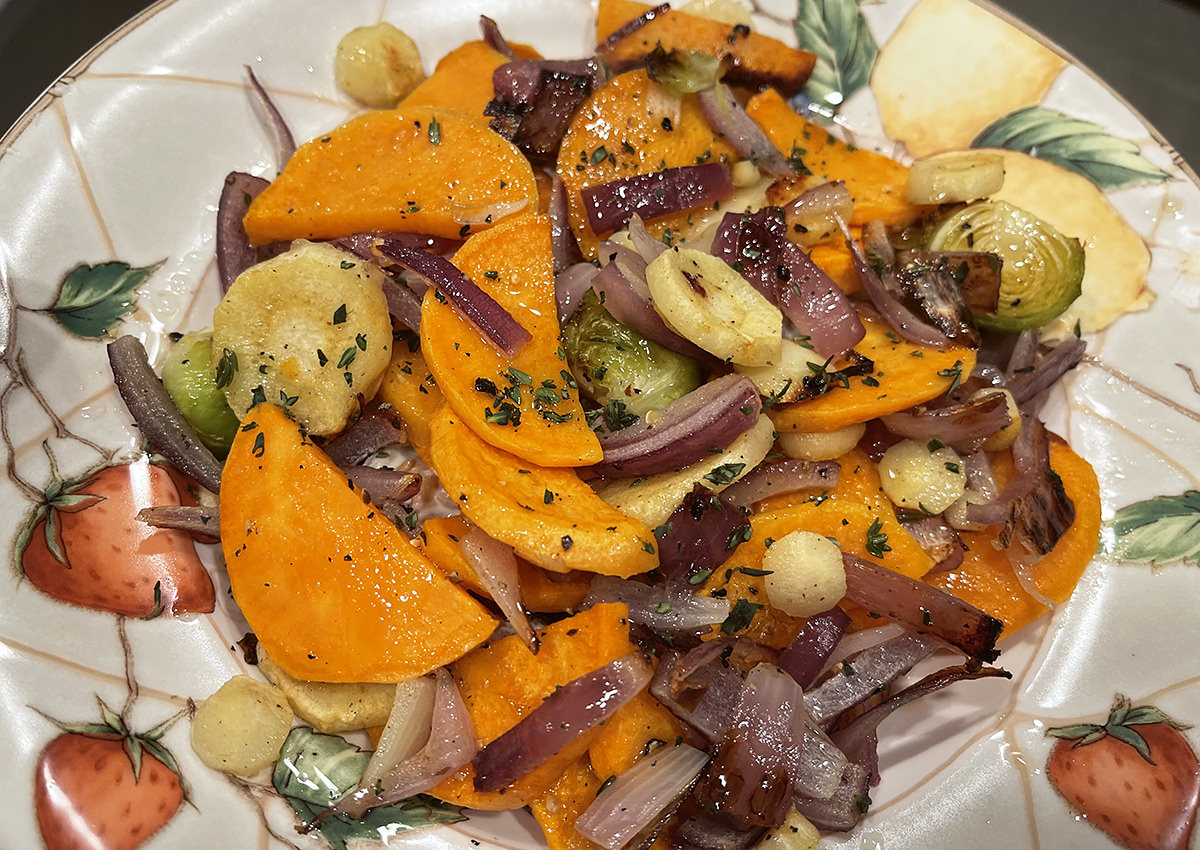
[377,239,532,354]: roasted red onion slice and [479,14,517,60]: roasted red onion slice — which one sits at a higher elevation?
[479,14,517,60]: roasted red onion slice

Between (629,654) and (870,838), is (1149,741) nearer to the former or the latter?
(870,838)

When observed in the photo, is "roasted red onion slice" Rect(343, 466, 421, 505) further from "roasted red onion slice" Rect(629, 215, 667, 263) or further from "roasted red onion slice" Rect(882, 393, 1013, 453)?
"roasted red onion slice" Rect(882, 393, 1013, 453)

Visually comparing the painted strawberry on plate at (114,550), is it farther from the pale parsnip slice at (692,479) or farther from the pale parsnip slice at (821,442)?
the pale parsnip slice at (821,442)

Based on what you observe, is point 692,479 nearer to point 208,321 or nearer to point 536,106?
point 536,106

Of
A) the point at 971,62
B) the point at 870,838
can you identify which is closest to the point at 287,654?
the point at 870,838

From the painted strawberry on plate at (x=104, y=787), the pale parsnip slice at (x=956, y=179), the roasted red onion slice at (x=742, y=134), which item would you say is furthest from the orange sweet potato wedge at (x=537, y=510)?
the pale parsnip slice at (x=956, y=179)

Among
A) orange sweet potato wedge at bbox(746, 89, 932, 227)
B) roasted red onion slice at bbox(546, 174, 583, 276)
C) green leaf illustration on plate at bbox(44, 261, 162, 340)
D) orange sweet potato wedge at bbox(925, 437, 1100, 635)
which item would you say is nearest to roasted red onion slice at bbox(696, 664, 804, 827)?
orange sweet potato wedge at bbox(925, 437, 1100, 635)

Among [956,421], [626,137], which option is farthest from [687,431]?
[626,137]
